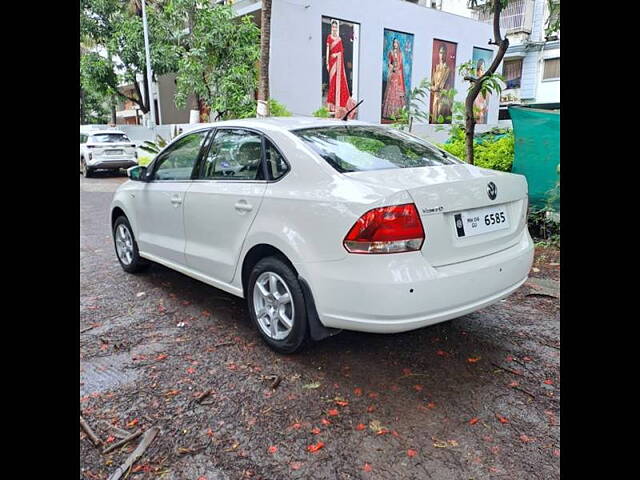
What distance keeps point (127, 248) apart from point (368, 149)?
3.10m

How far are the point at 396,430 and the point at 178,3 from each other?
50.9ft

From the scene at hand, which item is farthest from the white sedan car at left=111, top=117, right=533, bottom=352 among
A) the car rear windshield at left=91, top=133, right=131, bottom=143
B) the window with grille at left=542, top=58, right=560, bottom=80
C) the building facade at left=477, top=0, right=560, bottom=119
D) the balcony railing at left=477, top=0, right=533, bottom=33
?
the balcony railing at left=477, top=0, right=533, bottom=33

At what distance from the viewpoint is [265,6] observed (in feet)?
A: 31.7

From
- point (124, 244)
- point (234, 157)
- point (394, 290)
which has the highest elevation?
point (234, 157)

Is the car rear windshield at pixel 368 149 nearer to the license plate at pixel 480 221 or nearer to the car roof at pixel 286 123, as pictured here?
the car roof at pixel 286 123

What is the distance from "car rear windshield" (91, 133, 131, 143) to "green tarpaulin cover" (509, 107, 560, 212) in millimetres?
14193

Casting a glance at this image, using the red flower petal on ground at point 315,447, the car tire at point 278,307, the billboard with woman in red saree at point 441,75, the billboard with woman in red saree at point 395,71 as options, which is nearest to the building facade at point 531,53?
the billboard with woman in red saree at point 441,75

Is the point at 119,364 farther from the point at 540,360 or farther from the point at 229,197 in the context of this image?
the point at 540,360

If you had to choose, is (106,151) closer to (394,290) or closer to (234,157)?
(234,157)

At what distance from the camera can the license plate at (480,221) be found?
2.84 meters

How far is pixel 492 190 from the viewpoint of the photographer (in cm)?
303

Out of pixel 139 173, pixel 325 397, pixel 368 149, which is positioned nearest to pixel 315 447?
pixel 325 397

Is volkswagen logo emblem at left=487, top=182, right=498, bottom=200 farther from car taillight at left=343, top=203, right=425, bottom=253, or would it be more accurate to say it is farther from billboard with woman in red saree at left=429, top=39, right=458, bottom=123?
billboard with woman in red saree at left=429, top=39, right=458, bottom=123
